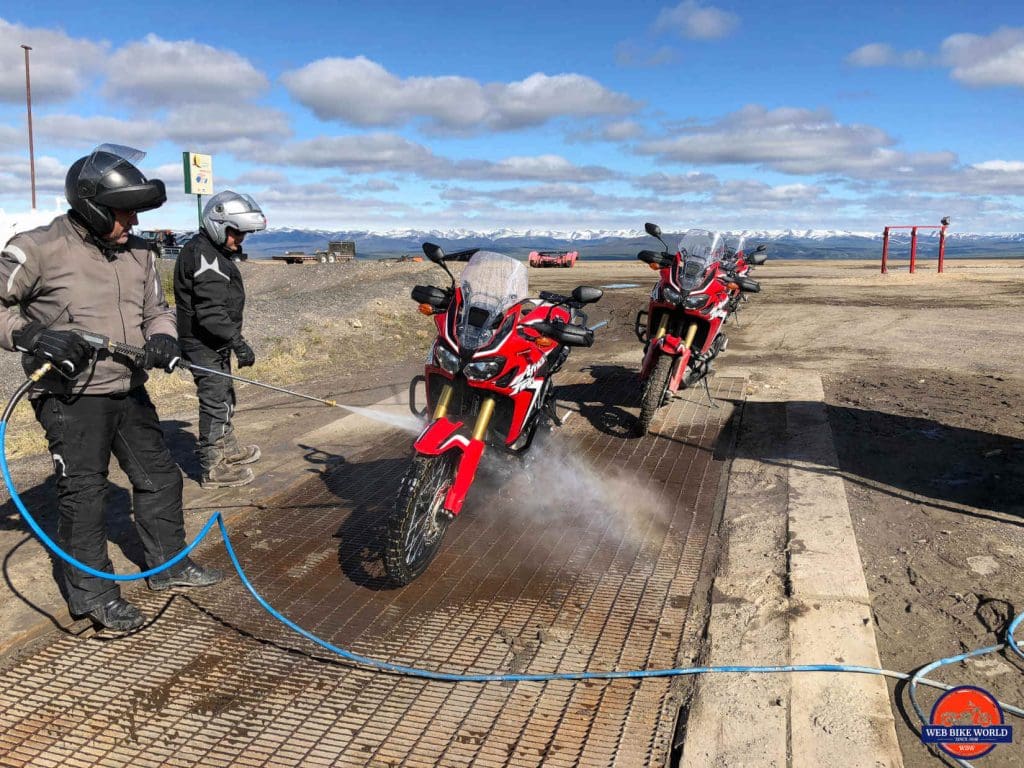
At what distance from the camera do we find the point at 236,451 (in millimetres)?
6031

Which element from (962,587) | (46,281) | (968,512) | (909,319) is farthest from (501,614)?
(909,319)

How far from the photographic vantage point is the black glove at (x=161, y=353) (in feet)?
12.1

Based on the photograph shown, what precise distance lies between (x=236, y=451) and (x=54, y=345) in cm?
286

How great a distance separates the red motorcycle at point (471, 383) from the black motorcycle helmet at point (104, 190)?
171cm

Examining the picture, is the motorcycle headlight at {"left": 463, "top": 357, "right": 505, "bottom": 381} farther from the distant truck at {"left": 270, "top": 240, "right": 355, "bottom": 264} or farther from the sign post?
the distant truck at {"left": 270, "top": 240, "right": 355, "bottom": 264}

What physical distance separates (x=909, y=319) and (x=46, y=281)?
14022mm

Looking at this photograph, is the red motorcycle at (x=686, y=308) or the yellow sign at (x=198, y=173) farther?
the yellow sign at (x=198, y=173)

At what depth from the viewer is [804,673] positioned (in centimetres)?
327

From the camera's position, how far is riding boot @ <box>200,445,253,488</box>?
5.62 m

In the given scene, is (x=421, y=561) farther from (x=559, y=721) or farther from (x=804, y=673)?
(x=804, y=673)

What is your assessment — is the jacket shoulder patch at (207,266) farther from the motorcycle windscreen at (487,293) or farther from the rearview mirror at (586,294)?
the rearview mirror at (586,294)

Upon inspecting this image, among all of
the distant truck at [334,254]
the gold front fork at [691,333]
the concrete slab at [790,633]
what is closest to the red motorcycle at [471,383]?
the concrete slab at [790,633]

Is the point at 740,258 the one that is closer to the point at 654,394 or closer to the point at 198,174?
the point at 654,394

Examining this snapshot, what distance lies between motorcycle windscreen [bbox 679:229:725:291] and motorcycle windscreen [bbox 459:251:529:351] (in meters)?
3.23
